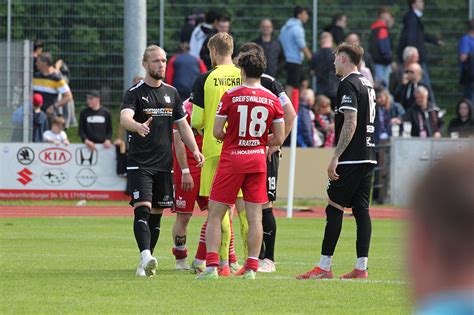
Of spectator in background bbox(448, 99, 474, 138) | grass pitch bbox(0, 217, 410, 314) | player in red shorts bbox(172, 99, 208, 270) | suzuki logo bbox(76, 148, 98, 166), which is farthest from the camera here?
spectator in background bbox(448, 99, 474, 138)

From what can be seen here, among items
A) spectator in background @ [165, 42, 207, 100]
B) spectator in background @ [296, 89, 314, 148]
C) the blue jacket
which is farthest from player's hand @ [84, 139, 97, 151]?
the blue jacket

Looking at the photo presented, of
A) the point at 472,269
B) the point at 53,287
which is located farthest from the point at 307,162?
the point at 472,269

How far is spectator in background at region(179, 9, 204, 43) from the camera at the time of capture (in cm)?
2325

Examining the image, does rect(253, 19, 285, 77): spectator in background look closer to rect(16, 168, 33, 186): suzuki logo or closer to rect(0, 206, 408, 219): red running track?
rect(0, 206, 408, 219): red running track

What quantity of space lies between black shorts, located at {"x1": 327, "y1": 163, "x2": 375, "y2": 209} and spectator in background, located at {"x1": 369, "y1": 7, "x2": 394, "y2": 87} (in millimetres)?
15204

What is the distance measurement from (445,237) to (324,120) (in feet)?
69.7

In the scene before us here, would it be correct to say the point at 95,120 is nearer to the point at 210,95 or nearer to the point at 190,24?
the point at 190,24

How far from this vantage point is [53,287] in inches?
347

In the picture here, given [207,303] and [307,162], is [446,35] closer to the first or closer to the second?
[307,162]

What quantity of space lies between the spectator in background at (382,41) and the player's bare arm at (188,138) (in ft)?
49.5

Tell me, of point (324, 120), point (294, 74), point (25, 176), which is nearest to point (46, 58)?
point (25, 176)

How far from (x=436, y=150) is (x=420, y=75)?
3.46 metres

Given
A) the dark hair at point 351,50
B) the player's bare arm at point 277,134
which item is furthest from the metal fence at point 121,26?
the dark hair at point 351,50

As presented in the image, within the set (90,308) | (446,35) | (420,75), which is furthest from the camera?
(446,35)
